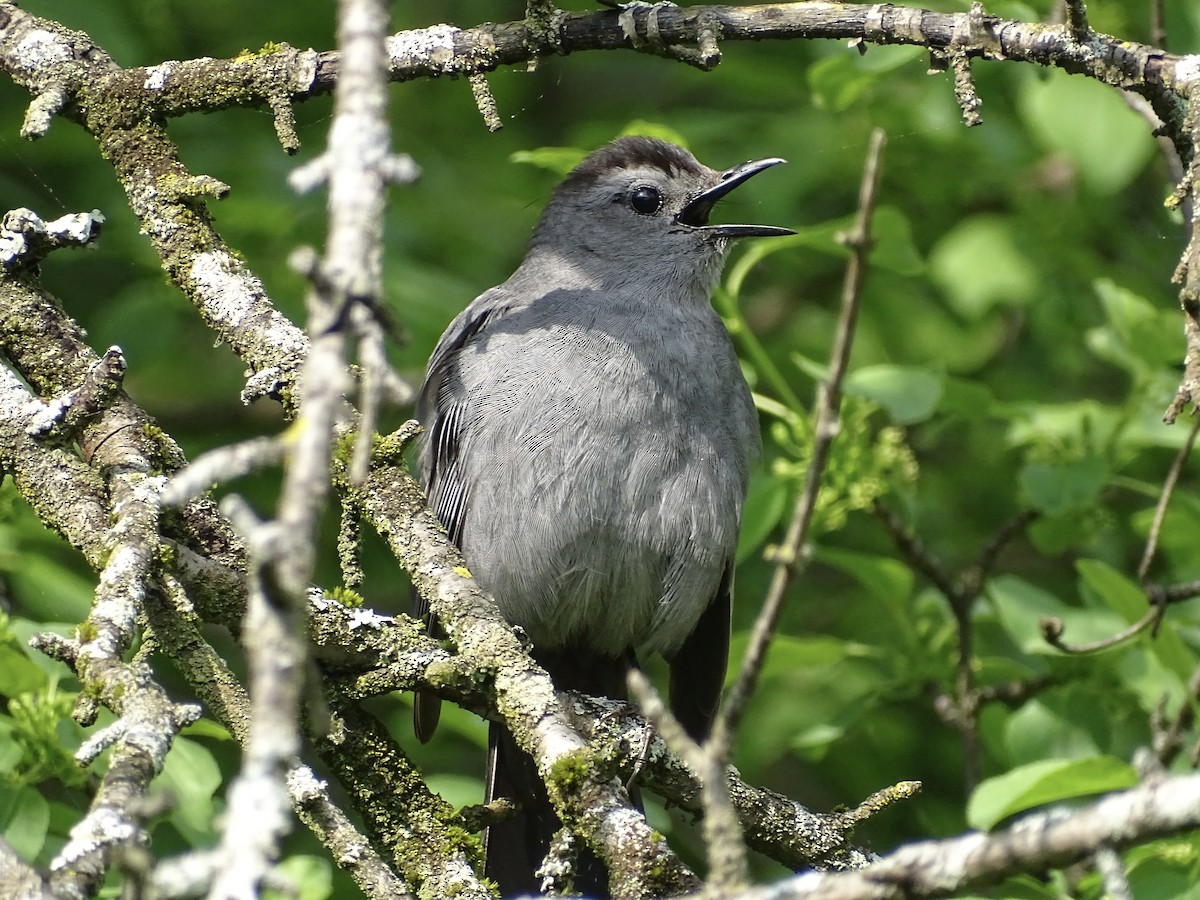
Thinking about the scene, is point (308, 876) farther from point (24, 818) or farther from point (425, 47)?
point (425, 47)

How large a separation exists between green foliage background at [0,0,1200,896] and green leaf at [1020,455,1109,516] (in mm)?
12

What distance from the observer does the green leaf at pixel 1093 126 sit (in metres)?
4.88

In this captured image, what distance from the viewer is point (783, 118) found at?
6254mm

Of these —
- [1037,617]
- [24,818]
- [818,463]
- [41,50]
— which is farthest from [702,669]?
[818,463]

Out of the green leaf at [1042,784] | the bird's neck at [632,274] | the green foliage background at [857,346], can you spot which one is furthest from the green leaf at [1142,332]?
the green leaf at [1042,784]

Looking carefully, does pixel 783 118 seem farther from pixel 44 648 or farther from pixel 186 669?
pixel 44 648

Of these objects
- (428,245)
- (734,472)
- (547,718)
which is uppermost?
(428,245)

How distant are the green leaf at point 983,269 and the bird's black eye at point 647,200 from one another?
1.29 m

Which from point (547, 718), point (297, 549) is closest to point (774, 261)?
point (547, 718)

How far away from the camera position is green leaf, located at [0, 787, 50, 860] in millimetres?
3084

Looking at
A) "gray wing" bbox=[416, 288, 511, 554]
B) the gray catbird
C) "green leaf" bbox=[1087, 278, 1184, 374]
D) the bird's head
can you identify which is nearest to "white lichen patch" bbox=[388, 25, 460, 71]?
the gray catbird

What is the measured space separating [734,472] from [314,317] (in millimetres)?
3088

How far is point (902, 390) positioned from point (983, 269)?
5.54 feet

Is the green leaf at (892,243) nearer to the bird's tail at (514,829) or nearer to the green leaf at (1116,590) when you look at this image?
the green leaf at (1116,590)
